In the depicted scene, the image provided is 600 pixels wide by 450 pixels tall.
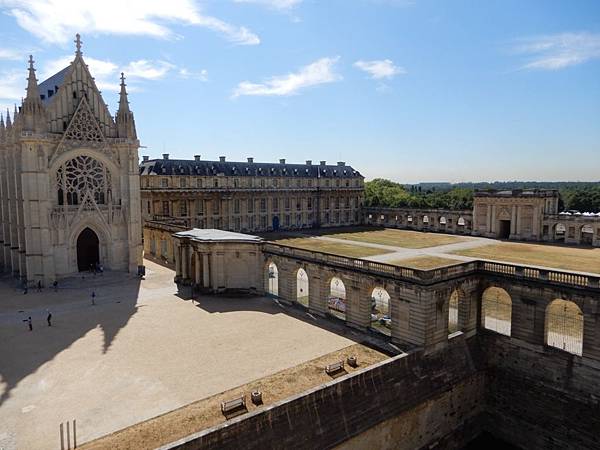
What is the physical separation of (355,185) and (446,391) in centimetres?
6428

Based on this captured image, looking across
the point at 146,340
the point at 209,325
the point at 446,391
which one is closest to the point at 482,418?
the point at 446,391

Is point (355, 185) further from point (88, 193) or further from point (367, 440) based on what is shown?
point (367, 440)

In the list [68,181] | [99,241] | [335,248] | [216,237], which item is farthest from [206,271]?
[335,248]

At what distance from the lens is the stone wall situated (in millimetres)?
17266

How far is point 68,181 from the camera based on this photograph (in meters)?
41.0

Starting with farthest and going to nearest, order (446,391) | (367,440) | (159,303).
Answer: (159,303), (446,391), (367,440)

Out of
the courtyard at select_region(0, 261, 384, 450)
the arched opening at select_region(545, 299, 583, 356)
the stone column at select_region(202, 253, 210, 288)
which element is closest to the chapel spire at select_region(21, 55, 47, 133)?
the courtyard at select_region(0, 261, 384, 450)

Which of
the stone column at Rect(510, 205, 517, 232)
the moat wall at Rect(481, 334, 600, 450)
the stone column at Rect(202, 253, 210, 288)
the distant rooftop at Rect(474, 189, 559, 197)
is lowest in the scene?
the moat wall at Rect(481, 334, 600, 450)

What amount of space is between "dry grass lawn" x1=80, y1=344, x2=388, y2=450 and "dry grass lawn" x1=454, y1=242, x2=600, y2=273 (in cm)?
2390

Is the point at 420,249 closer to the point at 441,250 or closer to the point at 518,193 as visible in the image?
the point at 441,250

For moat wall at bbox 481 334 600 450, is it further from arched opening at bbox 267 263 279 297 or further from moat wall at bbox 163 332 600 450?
arched opening at bbox 267 263 279 297

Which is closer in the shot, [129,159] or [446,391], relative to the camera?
[446,391]

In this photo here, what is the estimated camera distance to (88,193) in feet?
137

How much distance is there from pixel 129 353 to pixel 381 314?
18.0 m
